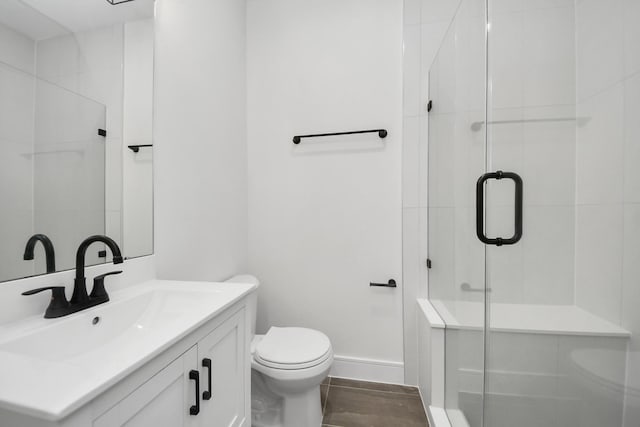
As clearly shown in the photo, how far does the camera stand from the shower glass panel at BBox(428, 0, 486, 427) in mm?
1016

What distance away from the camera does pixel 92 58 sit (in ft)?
2.91

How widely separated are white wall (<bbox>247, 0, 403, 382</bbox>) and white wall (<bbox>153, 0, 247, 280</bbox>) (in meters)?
0.15

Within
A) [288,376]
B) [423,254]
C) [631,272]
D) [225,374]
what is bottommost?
[288,376]

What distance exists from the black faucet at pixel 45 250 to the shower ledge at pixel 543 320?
54.6 inches

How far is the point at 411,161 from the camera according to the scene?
1.67m

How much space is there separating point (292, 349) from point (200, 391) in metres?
0.59

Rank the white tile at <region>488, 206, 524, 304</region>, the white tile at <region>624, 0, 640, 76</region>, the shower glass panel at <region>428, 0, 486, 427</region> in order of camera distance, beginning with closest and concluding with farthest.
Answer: the white tile at <region>624, 0, 640, 76</region>
the white tile at <region>488, 206, 524, 304</region>
the shower glass panel at <region>428, 0, 486, 427</region>

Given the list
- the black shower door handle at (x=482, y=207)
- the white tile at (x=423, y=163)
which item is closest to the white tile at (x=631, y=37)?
the black shower door handle at (x=482, y=207)

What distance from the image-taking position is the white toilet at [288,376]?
119 centimetres

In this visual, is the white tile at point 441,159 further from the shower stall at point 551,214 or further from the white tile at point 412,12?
the white tile at point 412,12

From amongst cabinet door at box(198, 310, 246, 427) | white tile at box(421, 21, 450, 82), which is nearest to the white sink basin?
cabinet door at box(198, 310, 246, 427)

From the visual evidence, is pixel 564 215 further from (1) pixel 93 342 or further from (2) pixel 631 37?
(1) pixel 93 342

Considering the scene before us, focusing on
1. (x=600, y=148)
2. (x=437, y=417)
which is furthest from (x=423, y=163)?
(x=437, y=417)

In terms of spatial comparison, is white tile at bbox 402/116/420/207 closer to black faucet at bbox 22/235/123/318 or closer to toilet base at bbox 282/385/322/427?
toilet base at bbox 282/385/322/427
